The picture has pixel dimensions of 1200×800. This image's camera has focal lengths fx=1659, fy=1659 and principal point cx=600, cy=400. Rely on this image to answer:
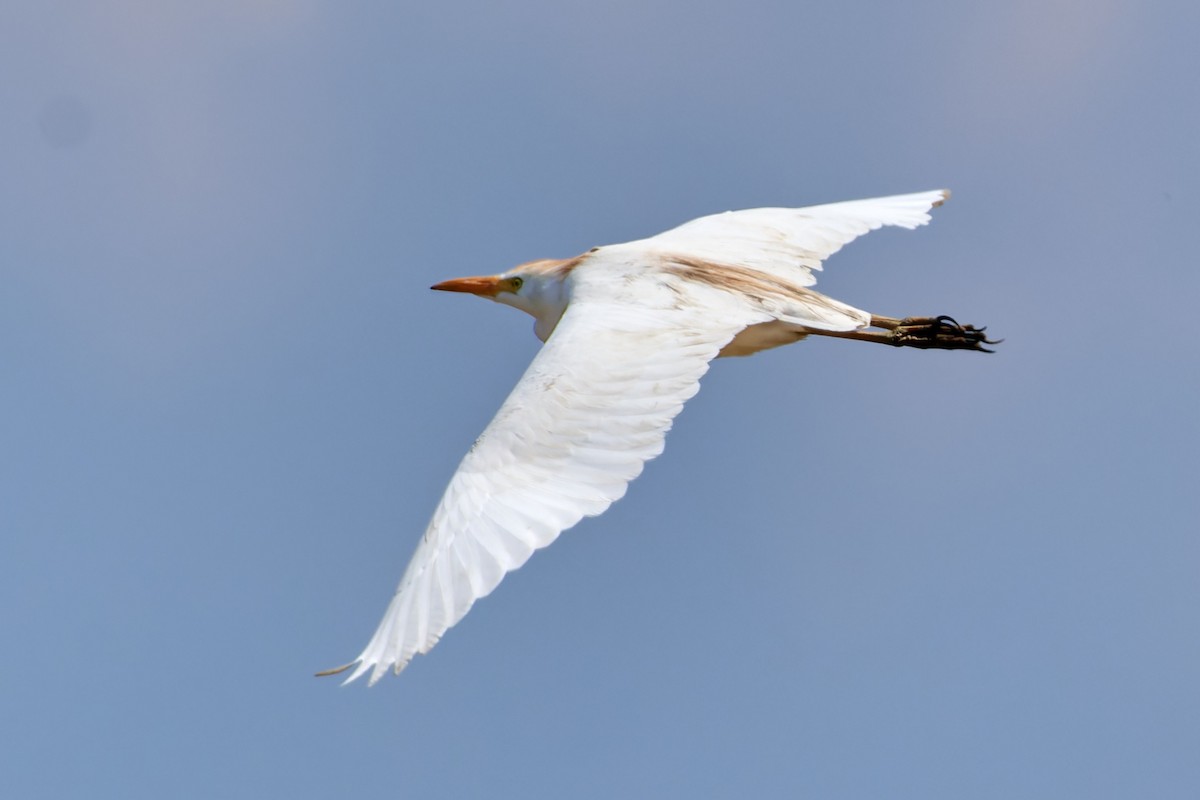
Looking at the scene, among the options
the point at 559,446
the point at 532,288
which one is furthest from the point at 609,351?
the point at 532,288

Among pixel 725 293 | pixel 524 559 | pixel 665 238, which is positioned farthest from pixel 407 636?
pixel 665 238

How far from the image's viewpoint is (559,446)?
33.8 ft

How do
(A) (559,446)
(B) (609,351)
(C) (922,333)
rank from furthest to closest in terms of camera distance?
1. (C) (922,333)
2. (B) (609,351)
3. (A) (559,446)

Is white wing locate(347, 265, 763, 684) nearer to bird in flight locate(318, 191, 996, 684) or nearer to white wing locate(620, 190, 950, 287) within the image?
bird in flight locate(318, 191, 996, 684)

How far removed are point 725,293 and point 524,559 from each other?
4296 millimetres

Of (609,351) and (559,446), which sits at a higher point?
(609,351)

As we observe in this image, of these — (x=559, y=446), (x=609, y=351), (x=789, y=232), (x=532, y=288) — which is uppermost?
(x=789, y=232)

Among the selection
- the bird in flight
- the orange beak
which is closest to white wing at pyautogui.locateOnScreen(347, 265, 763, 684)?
the bird in flight

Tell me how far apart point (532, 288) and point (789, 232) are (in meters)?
2.45

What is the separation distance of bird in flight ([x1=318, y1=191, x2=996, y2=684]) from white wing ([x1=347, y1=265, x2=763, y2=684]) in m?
0.01

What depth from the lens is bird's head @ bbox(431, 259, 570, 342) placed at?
14.6 m

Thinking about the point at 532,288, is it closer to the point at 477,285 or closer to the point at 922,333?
the point at 477,285

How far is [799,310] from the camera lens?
13.2 metres

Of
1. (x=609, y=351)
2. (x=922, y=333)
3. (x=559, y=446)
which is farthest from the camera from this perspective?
(x=922, y=333)
